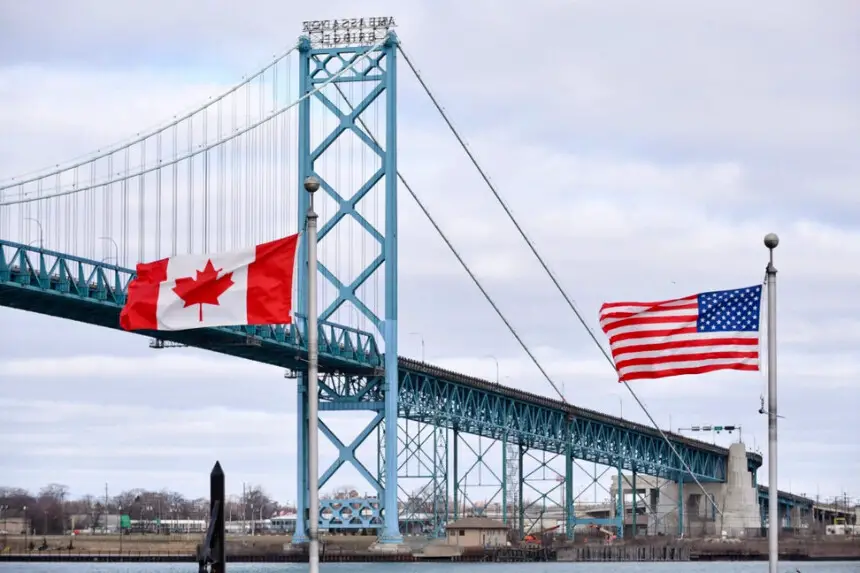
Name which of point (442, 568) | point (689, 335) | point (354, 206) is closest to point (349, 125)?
point (354, 206)

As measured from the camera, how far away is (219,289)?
2783 cm

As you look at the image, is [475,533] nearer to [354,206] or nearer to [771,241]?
[354,206]

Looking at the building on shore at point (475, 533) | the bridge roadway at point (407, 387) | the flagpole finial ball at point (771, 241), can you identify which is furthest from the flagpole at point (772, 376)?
the building on shore at point (475, 533)

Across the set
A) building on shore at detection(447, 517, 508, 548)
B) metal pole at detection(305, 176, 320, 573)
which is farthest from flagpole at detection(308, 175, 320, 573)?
building on shore at detection(447, 517, 508, 548)

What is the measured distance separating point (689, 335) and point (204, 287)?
811 cm

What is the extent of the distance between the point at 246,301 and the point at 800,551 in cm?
10498

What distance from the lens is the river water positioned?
88.2m

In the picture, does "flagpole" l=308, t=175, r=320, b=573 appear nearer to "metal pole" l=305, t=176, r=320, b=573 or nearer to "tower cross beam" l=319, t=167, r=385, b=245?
"metal pole" l=305, t=176, r=320, b=573

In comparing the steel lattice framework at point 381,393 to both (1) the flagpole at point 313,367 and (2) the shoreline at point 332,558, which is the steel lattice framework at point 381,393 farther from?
(1) the flagpole at point 313,367

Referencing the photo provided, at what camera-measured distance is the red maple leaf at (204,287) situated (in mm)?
27734

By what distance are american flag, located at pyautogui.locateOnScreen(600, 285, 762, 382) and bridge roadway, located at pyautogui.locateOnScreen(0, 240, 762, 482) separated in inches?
1800

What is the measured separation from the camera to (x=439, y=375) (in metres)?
106

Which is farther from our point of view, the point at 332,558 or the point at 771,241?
the point at 332,558

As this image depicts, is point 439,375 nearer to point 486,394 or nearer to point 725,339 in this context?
point 486,394
